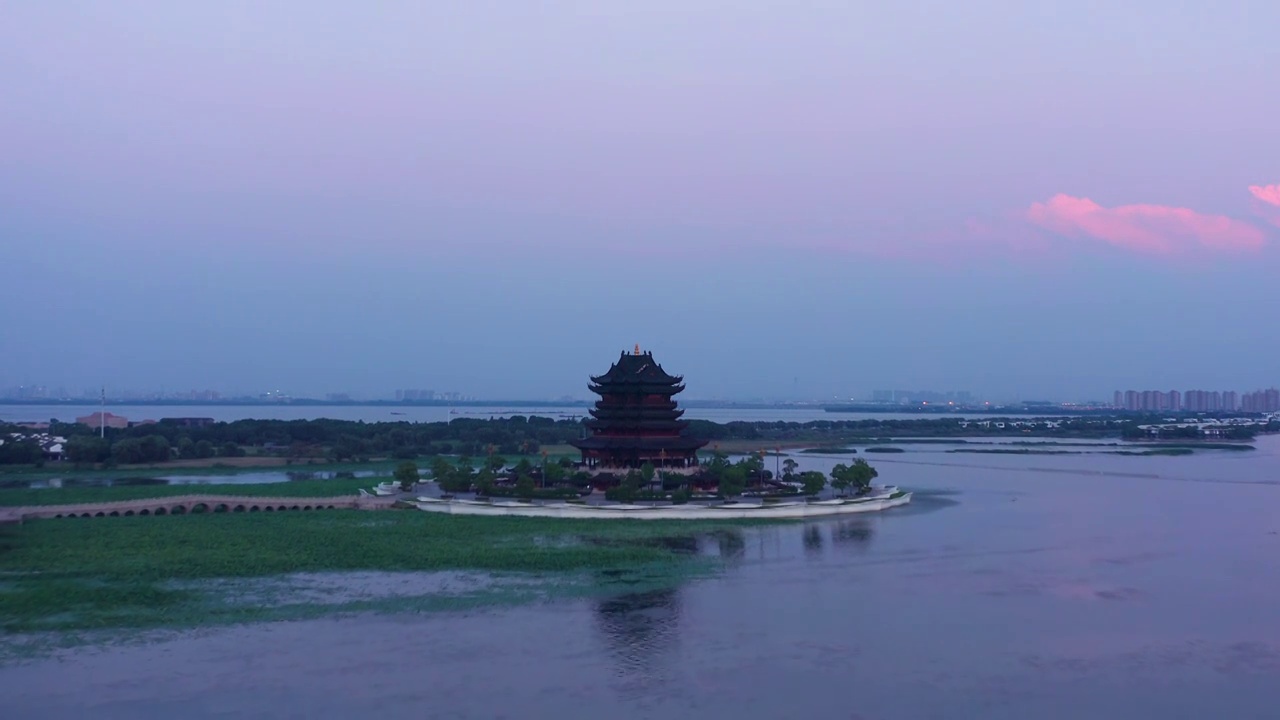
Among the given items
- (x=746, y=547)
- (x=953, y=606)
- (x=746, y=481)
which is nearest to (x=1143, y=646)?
(x=953, y=606)

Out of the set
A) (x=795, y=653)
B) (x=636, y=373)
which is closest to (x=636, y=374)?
(x=636, y=373)

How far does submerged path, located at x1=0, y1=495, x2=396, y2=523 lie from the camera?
88.1 ft

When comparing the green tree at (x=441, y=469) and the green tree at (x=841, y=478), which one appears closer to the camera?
the green tree at (x=841, y=478)

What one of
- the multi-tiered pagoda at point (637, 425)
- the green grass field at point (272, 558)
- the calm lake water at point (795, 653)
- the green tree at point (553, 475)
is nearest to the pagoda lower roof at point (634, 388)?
the multi-tiered pagoda at point (637, 425)

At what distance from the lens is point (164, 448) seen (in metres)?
46.8

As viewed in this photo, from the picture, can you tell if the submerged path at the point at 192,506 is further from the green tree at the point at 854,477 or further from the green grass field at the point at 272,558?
the green tree at the point at 854,477

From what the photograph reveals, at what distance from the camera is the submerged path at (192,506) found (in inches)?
1057

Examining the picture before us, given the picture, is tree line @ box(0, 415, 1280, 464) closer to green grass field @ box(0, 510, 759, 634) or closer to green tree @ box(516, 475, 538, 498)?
green tree @ box(516, 475, 538, 498)

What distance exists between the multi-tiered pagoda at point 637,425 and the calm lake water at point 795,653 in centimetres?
1020

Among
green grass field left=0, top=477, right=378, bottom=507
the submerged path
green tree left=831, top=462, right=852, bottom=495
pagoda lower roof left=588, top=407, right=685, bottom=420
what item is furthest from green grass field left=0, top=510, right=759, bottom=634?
pagoda lower roof left=588, top=407, right=685, bottom=420

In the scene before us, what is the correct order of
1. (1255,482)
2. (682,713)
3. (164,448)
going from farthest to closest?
(164,448), (1255,482), (682,713)

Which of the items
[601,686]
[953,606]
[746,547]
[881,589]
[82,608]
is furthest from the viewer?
[746,547]

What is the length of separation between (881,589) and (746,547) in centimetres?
477

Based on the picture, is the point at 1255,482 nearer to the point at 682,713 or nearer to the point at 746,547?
the point at 746,547
